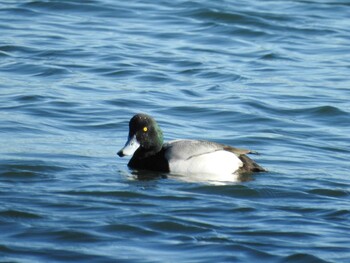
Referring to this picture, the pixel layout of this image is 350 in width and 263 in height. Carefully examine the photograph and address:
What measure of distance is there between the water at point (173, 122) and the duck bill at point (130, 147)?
189mm

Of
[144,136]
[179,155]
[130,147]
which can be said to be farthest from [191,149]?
[130,147]

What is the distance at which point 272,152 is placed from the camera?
1372cm

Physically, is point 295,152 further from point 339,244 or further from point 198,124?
point 339,244

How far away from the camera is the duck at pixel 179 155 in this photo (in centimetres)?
1234

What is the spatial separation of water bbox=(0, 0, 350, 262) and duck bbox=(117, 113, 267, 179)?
0.20m

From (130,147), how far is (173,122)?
2693 millimetres

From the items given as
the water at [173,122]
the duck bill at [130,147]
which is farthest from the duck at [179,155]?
the water at [173,122]

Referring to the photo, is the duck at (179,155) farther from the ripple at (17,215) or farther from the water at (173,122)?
the ripple at (17,215)

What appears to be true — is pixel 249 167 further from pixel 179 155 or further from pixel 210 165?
pixel 179 155

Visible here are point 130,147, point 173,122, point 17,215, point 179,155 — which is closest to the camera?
point 17,215

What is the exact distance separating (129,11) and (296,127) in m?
9.75

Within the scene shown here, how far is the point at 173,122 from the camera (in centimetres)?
1530

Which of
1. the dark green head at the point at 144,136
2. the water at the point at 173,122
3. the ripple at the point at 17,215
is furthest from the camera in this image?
the dark green head at the point at 144,136

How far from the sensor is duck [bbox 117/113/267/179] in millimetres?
12344
